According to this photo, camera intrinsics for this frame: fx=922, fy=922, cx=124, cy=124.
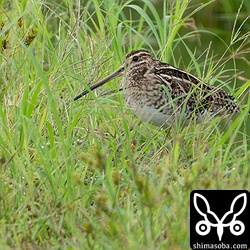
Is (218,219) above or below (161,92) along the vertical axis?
below

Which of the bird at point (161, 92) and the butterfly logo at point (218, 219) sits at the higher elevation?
the bird at point (161, 92)

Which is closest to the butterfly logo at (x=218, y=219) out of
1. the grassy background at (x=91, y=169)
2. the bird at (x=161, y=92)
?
the grassy background at (x=91, y=169)

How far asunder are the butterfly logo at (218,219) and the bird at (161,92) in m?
1.60

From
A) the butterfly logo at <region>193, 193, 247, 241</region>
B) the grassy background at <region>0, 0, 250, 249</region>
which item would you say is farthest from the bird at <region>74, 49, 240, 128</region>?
the butterfly logo at <region>193, 193, 247, 241</region>

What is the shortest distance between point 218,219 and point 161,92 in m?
2.00

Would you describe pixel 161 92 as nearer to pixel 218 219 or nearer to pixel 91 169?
pixel 91 169

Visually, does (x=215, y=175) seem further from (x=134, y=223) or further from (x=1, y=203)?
(x=1, y=203)

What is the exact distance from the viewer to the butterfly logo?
145 inches

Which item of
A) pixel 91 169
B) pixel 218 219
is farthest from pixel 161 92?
pixel 218 219

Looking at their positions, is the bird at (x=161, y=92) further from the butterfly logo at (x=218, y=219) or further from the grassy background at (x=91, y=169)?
the butterfly logo at (x=218, y=219)

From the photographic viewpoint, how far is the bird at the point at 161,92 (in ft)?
18.0

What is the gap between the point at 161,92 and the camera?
5613 mm

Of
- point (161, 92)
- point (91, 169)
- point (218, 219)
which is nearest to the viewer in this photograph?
point (218, 219)

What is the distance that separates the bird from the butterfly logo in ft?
5.26
